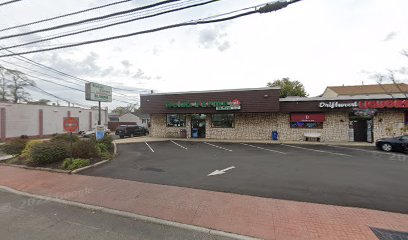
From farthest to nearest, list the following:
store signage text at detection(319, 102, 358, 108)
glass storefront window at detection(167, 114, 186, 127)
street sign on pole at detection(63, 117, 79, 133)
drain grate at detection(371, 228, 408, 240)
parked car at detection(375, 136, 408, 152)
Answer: glass storefront window at detection(167, 114, 186, 127)
store signage text at detection(319, 102, 358, 108)
parked car at detection(375, 136, 408, 152)
street sign on pole at detection(63, 117, 79, 133)
drain grate at detection(371, 228, 408, 240)

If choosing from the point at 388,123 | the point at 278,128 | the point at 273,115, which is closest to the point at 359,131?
the point at 388,123

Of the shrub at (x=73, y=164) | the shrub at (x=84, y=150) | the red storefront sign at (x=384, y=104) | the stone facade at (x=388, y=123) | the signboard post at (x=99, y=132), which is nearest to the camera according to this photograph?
the shrub at (x=73, y=164)

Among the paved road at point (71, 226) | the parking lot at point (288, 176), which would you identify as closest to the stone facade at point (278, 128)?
the parking lot at point (288, 176)

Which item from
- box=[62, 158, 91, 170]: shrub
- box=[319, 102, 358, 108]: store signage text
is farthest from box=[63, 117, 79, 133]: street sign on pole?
box=[319, 102, 358, 108]: store signage text

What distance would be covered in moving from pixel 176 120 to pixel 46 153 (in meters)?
16.0

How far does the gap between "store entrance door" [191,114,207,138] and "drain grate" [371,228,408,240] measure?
69.8ft

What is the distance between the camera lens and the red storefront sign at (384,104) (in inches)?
763

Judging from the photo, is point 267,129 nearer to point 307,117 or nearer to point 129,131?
point 307,117

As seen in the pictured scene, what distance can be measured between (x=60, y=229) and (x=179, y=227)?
107 inches

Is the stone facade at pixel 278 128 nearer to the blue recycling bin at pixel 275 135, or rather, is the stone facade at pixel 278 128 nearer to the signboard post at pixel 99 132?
the blue recycling bin at pixel 275 135

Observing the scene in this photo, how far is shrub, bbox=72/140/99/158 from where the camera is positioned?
488 inches

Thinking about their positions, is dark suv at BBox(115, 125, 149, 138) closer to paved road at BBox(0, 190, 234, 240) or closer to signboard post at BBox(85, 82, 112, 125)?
signboard post at BBox(85, 82, 112, 125)

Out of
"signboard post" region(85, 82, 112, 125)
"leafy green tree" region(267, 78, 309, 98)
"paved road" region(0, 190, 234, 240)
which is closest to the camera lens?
"paved road" region(0, 190, 234, 240)

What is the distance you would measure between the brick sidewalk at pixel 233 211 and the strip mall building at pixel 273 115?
1652 centimetres
